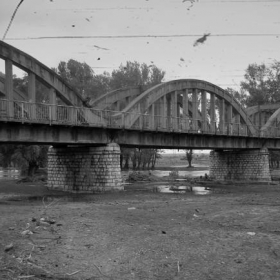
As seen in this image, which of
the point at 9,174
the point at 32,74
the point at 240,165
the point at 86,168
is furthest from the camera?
the point at 9,174

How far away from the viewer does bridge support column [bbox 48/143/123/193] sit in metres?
30.3

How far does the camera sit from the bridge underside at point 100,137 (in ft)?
85.4

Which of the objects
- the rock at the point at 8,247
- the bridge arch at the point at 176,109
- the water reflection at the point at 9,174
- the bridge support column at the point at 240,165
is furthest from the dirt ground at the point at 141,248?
the water reflection at the point at 9,174

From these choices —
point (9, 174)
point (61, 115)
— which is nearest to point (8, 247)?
point (61, 115)

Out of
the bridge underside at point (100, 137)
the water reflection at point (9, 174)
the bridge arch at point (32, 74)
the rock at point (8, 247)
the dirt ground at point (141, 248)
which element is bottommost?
the water reflection at point (9, 174)

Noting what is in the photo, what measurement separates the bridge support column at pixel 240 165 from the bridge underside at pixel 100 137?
19.9 ft

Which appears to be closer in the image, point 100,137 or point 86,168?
point 100,137

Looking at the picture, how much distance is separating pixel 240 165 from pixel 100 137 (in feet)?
90.9

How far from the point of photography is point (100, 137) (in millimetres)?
30734

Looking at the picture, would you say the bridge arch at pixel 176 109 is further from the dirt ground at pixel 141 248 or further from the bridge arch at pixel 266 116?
the dirt ground at pixel 141 248

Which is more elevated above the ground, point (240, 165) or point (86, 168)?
point (86, 168)

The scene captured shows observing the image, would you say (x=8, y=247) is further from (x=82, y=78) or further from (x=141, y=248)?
(x=82, y=78)

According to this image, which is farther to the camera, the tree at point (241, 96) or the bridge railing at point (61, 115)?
the tree at point (241, 96)

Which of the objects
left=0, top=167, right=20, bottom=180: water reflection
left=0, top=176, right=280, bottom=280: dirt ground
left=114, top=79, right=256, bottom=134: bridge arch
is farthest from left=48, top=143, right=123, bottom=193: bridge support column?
left=0, top=167, right=20, bottom=180: water reflection
